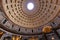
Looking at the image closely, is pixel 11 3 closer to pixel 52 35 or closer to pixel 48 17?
pixel 48 17

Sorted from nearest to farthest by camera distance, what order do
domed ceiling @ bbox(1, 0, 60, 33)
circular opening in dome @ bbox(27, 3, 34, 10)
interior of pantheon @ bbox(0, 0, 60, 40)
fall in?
interior of pantheon @ bbox(0, 0, 60, 40)
domed ceiling @ bbox(1, 0, 60, 33)
circular opening in dome @ bbox(27, 3, 34, 10)

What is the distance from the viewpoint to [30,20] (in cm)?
353

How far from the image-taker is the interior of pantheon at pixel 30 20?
308 centimetres

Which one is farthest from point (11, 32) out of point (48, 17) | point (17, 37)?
point (48, 17)

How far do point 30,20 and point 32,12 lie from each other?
18 centimetres

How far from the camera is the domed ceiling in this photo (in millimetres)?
3186

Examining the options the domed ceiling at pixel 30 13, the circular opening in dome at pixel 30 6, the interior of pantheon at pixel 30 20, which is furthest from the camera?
→ the circular opening in dome at pixel 30 6

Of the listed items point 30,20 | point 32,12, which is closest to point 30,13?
point 32,12

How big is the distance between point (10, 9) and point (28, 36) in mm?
654

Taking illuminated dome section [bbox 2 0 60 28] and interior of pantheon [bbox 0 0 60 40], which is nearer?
interior of pantheon [bbox 0 0 60 40]

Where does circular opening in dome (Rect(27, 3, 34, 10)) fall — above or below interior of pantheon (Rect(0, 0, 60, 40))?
above

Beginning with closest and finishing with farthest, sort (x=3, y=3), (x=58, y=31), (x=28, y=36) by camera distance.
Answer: (x=3, y=3)
(x=58, y=31)
(x=28, y=36)

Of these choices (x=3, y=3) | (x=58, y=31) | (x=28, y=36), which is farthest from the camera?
(x=28, y=36)

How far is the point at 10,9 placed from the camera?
3225 millimetres
